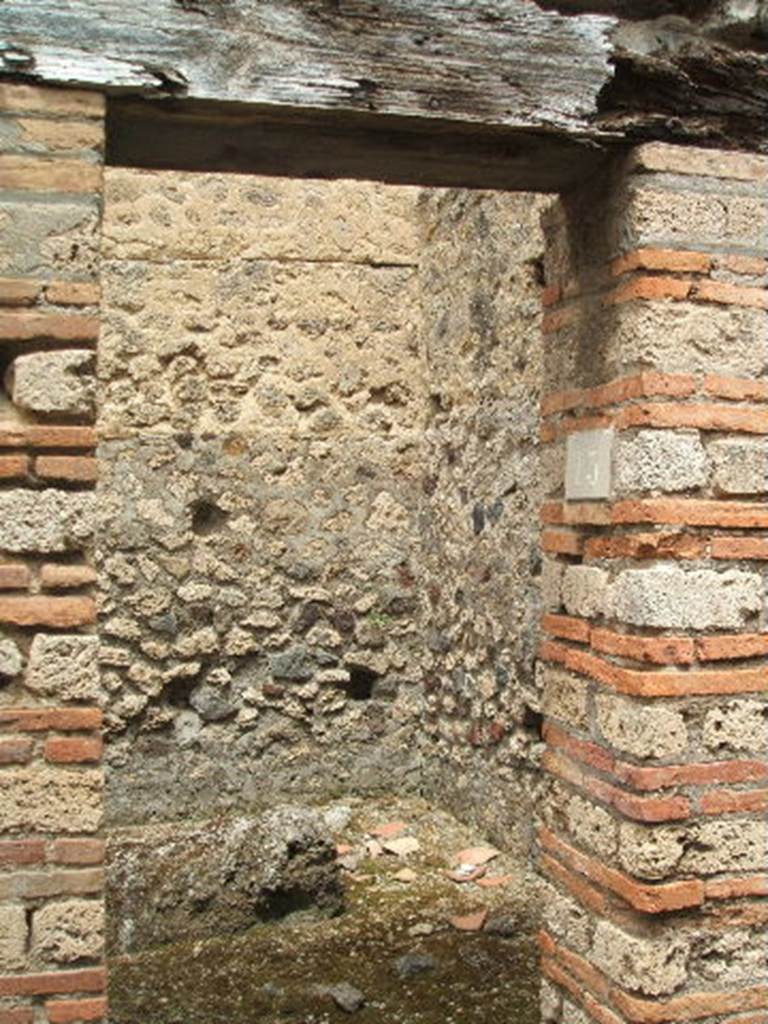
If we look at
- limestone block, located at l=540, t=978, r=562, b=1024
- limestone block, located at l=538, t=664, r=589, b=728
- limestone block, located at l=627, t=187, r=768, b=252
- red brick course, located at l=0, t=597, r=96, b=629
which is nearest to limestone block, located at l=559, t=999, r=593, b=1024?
limestone block, located at l=540, t=978, r=562, b=1024

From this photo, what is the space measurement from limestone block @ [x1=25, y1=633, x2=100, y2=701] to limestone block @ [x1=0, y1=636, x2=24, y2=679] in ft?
0.09

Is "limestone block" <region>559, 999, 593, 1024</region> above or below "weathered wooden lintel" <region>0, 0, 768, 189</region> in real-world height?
below

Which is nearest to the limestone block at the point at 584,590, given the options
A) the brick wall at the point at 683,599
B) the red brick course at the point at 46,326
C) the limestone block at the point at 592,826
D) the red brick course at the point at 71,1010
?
the brick wall at the point at 683,599

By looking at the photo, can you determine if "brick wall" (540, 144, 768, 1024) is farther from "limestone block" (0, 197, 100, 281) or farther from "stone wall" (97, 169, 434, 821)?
"stone wall" (97, 169, 434, 821)

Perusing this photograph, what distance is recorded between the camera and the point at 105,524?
19.8ft

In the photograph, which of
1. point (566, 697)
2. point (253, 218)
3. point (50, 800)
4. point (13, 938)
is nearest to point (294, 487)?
point (253, 218)

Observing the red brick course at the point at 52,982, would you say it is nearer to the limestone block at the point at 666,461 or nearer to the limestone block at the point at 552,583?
the limestone block at the point at 552,583

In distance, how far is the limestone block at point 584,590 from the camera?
3326mm

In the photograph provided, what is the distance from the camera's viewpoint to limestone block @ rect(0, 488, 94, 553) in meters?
2.79

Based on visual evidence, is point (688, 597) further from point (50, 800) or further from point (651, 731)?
point (50, 800)

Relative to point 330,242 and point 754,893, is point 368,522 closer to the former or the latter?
point 330,242

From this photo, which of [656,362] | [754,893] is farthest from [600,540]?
[754,893]

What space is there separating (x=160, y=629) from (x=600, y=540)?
3233 millimetres

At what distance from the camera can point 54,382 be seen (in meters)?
2.81
